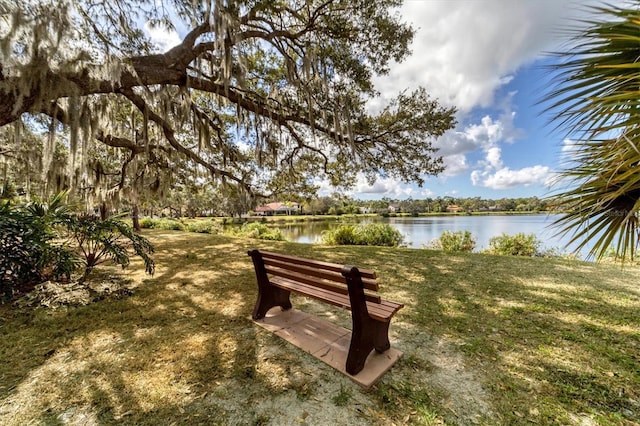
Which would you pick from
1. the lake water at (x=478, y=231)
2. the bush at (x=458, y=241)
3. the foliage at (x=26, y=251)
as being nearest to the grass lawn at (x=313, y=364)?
the foliage at (x=26, y=251)

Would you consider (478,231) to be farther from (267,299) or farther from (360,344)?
(360,344)

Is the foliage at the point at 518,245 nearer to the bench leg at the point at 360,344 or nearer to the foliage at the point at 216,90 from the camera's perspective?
the foliage at the point at 216,90

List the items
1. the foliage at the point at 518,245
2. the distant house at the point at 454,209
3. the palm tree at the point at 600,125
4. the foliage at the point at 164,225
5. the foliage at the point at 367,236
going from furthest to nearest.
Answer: the distant house at the point at 454,209
the foliage at the point at 164,225
the foliage at the point at 367,236
the foliage at the point at 518,245
the palm tree at the point at 600,125

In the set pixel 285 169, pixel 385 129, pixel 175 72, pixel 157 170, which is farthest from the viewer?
pixel 285 169

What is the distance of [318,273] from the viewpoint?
83.3 inches

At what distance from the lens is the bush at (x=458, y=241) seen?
833 centimetres

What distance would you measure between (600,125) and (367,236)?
301 inches

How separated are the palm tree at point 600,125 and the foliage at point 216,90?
3.23m

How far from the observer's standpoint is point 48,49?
107 inches

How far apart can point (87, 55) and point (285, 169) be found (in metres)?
4.72

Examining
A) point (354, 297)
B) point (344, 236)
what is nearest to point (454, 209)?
point (344, 236)

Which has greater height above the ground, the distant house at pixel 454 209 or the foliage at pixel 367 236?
the distant house at pixel 454 209

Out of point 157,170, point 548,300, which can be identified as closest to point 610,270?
point 548,300

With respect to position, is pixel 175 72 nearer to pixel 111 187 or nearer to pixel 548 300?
pixel 111 187
